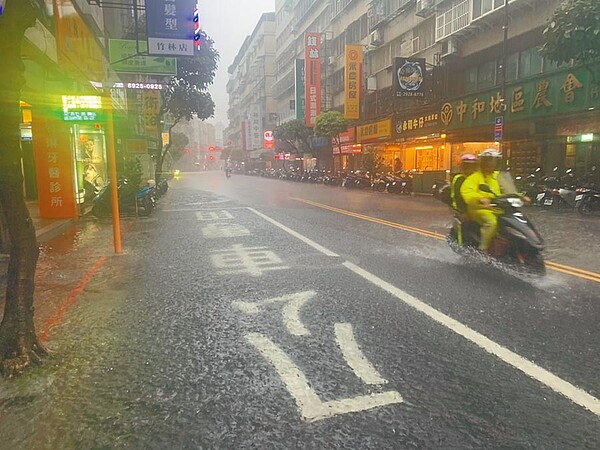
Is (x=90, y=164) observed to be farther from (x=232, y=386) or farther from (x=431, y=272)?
(x=232, y=386)

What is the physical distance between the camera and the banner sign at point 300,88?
1852 inches

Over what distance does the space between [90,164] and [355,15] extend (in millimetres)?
29826

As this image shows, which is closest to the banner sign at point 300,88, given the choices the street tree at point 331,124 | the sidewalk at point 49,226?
the street tree at point 331,124

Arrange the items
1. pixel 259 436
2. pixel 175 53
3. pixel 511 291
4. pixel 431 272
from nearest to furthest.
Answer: pixel 259 436 < pixel 511 291 < pixel 431 272 < pixel 175 53

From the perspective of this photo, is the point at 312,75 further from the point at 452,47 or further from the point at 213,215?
the point at 213,215

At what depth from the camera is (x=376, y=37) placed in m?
36.2

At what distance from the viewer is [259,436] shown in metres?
2.82

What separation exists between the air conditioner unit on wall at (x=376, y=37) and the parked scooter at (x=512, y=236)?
3089 centimetres

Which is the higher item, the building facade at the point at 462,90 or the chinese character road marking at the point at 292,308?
the building facade at the point at 462,90

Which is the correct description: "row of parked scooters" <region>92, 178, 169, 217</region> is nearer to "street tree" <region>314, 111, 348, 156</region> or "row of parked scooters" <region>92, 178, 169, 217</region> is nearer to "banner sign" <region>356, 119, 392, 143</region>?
"banner sign" <region>356, 119, 392, 143</region>

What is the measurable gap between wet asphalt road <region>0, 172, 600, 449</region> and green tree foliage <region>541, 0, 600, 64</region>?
8826 mm

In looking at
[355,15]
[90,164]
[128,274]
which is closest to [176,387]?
[128,274]

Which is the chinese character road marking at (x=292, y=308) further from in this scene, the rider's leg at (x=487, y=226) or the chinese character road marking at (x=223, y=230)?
the chinese character road marking at (x=223, y=230)

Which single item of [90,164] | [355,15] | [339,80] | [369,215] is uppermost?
[355,15]
